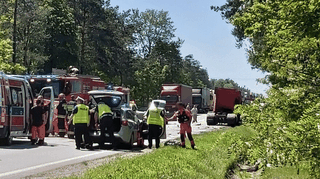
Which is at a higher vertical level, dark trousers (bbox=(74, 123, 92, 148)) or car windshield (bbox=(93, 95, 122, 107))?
car windshield (bbox=(93, 95, 122, 107))

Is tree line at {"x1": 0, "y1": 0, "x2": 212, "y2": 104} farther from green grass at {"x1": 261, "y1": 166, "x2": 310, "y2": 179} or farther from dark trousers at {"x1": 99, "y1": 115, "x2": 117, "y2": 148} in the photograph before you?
green grass at {"x1": 261, "y1": 166, "x2": 310, "y2": 179}

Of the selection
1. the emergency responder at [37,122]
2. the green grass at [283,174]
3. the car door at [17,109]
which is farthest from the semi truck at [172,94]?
the green grass at [283,174]

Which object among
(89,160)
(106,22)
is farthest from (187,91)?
(89,160)

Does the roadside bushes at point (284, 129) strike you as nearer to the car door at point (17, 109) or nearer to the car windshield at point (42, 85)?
the car door at point (17, 109)

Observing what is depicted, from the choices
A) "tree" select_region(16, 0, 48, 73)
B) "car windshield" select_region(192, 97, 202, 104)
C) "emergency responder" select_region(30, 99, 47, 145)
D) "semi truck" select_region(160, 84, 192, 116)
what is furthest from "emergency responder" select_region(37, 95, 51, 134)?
"car windshield" select_region(192, 97, 202, 104)

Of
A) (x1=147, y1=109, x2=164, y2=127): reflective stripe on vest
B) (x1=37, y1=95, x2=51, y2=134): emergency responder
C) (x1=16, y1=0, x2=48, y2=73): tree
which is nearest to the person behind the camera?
(x1=147, y1=109, x2=164, y2=127): reflective stripe on vest

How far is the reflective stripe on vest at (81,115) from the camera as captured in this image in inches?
738

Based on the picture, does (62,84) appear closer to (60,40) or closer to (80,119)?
(80,119)

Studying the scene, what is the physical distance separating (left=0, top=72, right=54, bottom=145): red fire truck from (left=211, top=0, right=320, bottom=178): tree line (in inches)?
438

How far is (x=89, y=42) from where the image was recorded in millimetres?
69938

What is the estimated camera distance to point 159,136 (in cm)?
Answer: 1911

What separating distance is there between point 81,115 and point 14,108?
252 centimetres

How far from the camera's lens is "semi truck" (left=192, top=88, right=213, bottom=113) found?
7869cm

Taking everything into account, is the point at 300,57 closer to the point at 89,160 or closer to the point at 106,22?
the point at 89,160
